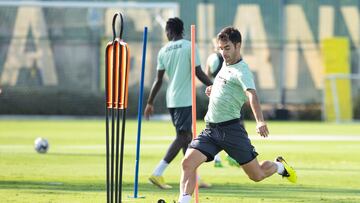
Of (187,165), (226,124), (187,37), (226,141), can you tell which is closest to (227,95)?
(226,124)

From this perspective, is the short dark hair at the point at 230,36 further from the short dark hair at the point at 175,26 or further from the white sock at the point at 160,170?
the white sock at the point at 160,170

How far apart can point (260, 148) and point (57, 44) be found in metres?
18.1

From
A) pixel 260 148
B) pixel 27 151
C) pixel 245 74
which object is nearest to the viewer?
pixel 245 74

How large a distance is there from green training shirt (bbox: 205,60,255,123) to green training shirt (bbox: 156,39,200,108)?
3.34 m

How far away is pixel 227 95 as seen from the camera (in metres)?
11.6

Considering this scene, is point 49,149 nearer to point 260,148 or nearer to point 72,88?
point 260,148

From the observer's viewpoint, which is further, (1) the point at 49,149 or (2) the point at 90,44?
(2) the point at 90,44

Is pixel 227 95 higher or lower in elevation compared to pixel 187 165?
higher

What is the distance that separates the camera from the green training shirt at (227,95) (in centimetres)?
1151

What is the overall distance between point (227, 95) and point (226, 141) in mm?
501

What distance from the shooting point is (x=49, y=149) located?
23234mm

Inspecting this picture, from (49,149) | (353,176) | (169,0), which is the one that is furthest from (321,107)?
(353,176)

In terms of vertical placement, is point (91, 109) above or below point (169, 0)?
below

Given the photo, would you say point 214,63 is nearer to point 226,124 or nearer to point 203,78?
point 203,78
